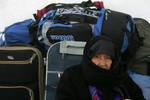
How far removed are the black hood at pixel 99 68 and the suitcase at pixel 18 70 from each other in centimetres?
38

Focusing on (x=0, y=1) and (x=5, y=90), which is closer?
(x=5, y=90)

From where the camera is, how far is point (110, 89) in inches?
70.7

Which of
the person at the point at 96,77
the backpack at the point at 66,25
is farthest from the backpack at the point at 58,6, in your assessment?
the person at the point at 96,77

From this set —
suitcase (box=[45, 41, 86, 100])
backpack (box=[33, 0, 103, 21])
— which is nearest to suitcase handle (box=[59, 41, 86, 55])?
suitcase (box=[45, 41, 86, 100])

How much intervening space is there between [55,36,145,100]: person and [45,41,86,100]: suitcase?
217 millimetres

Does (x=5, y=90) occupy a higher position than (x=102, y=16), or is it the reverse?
(x=102, y=16)

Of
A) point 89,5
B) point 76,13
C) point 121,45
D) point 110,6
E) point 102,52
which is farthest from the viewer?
point 110,6

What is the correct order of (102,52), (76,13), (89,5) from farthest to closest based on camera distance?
(89,5), (76,13), (102,52)

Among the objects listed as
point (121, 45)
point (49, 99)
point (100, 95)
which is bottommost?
point (49, 99)

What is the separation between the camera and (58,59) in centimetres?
204

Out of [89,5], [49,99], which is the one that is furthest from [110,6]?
[49,99]

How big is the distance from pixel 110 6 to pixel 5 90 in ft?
2.96

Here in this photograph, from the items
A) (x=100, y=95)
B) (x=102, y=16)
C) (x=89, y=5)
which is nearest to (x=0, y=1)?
(x=89, y=5)

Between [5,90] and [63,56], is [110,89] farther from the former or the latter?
[5,90]
